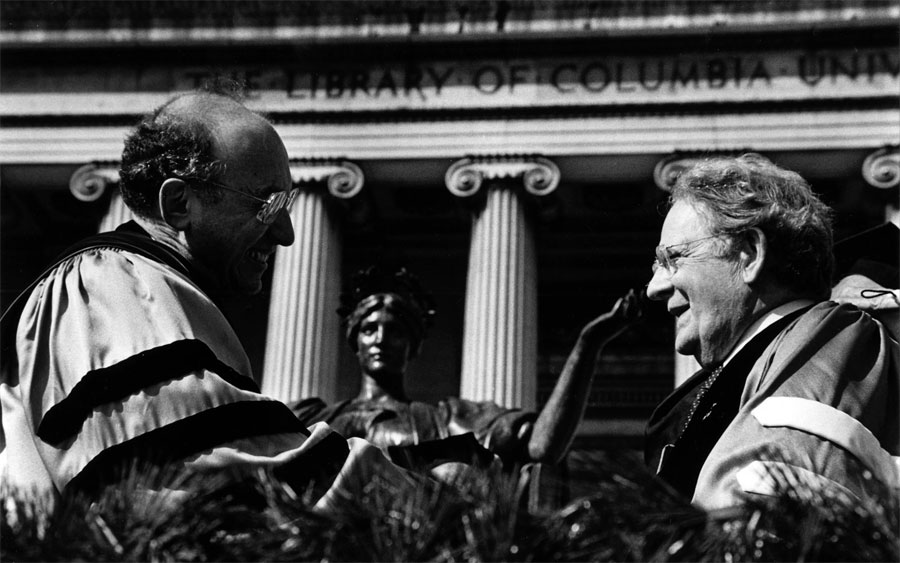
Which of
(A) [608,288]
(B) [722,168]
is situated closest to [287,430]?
(B) [722,168]

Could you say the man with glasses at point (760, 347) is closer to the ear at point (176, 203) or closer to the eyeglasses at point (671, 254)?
the eyeglasses at point (671, 254)

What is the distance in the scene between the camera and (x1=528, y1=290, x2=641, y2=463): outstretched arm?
10758 millimetres

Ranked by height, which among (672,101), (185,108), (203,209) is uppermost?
(672,101)

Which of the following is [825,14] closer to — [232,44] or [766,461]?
[232,44]

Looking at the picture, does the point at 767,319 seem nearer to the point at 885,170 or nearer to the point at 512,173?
the point at 512,173

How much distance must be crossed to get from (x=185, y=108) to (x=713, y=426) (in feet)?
5.90

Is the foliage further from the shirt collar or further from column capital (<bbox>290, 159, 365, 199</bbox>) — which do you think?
column capital (<bbox>290, 159, 365, 199</bbox>)

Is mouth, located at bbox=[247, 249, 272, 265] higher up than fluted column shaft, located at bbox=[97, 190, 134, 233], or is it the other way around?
fluted column shaft, located at bbox=[97, 190, 134, 233]

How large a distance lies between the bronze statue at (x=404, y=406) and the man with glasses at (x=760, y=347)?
6.90 m

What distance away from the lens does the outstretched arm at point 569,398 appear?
1076 centimetres

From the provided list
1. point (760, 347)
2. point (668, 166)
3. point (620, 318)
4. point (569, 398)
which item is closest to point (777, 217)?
point (760, 347)

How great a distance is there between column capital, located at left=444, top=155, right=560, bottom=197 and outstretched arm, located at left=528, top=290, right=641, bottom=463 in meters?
11.4

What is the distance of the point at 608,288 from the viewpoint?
88.7 ft

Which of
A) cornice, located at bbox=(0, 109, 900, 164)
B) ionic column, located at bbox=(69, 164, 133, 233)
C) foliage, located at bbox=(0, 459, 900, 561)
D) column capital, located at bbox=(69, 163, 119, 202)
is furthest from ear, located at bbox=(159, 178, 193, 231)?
column capital, located at bbox=(69, 163, 119, 202)
